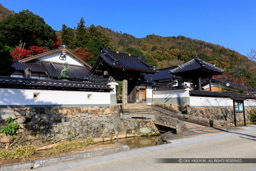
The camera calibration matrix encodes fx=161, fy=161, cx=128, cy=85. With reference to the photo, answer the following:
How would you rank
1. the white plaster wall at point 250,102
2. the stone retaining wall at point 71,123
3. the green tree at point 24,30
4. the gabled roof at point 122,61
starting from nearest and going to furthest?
the stone retaining wall at point 71,123 < the gabled roof at point 122,61 < the white plaster wall at point 250,102 < the green tree at point 24,30

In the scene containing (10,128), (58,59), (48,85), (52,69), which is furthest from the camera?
(58,59)

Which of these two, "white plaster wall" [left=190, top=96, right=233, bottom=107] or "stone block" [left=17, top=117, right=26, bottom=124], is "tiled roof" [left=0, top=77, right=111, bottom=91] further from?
"white plaster wall" [left=190, top=96, right=233, bottom=107]

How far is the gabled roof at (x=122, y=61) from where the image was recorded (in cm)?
1717

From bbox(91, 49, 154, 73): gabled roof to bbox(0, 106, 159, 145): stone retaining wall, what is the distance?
5162mm

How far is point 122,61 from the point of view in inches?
754

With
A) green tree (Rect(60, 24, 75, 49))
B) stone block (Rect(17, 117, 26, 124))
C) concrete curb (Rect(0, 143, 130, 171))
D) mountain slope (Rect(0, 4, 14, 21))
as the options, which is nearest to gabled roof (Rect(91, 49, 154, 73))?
stone block (Rect(17, 117, 26, 124))

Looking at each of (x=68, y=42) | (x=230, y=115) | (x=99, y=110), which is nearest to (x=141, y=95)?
(x=99, y=110)

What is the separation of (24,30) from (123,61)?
27.0m

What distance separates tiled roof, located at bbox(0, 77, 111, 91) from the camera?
9583mm

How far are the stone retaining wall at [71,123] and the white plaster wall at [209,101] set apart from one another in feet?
20.1

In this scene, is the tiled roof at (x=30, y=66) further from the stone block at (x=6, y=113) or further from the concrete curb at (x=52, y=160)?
the concrete curb at (x=52, y=160)

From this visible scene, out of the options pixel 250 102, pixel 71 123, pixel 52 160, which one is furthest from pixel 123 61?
pixel 250 102

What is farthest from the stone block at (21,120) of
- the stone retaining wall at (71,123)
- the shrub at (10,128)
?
the shrub at (10,128)

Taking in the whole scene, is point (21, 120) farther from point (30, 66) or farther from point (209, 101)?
point (209, 101)
